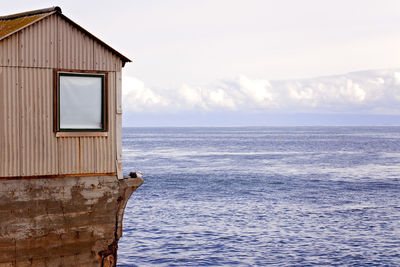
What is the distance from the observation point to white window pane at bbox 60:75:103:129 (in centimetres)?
1302

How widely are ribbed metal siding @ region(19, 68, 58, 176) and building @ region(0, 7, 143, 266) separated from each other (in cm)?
2

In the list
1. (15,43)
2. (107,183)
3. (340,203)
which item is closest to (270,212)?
(340,203)

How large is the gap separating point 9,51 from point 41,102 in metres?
1.34

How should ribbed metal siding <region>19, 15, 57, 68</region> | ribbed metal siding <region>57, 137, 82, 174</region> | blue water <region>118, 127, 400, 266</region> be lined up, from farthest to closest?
blue water <region>118, 127, 400, 266</region> < ribbed metal siding <region>57, 137, 82, 174</region> < ribbed metal siding <region>19, 15, 57, 68</region>

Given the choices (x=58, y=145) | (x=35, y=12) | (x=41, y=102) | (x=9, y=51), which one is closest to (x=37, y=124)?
(x=41, y=102)

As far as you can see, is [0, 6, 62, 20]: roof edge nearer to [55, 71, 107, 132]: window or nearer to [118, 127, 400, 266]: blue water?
[55, 71, 107, 132]: window

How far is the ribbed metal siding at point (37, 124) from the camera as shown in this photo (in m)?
12.5

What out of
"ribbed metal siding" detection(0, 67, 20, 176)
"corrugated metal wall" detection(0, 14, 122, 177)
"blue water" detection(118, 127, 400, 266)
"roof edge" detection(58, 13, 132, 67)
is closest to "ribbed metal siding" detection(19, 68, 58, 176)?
"corrugated metal wall" detection(0, 14, 122, 177)

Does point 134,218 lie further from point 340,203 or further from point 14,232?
point 14,232

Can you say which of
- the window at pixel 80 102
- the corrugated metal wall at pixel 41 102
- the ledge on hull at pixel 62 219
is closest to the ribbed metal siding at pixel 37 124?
the corrugated metal wall at pixel 41 102

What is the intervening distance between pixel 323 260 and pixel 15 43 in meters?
14.2

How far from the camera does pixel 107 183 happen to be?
1336 centimetres

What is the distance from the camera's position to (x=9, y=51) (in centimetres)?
1234

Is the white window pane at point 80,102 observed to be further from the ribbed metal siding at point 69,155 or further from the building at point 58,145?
the ribbed metal siding at point 69,155
